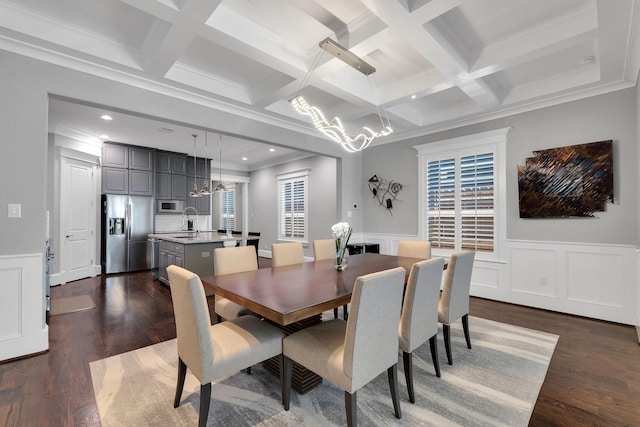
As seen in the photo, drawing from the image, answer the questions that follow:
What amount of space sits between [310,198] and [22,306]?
5.03m

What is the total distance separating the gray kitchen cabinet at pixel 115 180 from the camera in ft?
19.2

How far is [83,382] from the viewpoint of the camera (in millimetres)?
2133

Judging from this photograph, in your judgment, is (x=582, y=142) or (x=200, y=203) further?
(x=200, y=203)

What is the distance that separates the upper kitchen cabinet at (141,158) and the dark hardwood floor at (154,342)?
3151mm

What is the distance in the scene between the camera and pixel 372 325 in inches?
61.4

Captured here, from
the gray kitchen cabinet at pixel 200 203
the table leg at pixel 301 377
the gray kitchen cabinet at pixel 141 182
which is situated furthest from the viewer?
the gray kitchen cabinet at pixel 200 203

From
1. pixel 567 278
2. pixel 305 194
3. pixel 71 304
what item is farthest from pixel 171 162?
pixel 567 278

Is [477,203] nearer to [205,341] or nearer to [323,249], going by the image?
[323,249]

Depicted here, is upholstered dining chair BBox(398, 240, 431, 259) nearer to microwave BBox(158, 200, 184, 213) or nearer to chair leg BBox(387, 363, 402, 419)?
chair leg BBox(387, 363, 402, 419)

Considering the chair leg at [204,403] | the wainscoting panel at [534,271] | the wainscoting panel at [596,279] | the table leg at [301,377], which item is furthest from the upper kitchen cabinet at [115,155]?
the wainscoting panel at [596,279]

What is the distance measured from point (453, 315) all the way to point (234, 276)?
5.90ft

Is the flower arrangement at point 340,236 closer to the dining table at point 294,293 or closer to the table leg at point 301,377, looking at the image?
the dining table at point 294,293

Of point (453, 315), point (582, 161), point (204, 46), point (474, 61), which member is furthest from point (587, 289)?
point (204, 46)

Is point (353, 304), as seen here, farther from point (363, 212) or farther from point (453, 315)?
point (363, 212)
